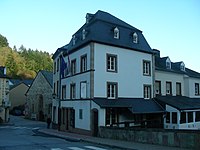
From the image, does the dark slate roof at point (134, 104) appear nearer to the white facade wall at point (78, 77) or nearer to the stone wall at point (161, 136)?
the white facade wall at point (78, 77)

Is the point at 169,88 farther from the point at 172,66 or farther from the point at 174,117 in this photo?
the point at 174,117

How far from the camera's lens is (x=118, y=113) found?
25.5 metres

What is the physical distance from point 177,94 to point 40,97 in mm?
27196

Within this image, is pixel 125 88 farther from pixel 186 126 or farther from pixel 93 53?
pixel 186 126

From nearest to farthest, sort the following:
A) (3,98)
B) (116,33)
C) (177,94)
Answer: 1. (116,33)
2. (177,94)
3. (3,98)

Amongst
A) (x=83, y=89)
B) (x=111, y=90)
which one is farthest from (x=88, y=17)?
(x=111, y=90)

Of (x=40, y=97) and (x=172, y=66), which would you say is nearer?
(x=172, y=66)

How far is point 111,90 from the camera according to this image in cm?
2642

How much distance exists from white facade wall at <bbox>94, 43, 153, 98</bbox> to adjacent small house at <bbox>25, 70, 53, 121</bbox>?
2214cm

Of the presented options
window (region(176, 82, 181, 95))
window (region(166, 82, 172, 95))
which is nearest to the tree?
window (region(176, 82, 181, 95))

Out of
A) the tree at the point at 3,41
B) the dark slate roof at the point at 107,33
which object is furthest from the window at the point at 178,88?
the tree at the point at 3,41

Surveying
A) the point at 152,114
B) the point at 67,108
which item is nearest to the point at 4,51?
the point at 67,108

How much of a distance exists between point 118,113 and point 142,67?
21.4ft

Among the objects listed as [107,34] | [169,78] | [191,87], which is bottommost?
[191,87]
